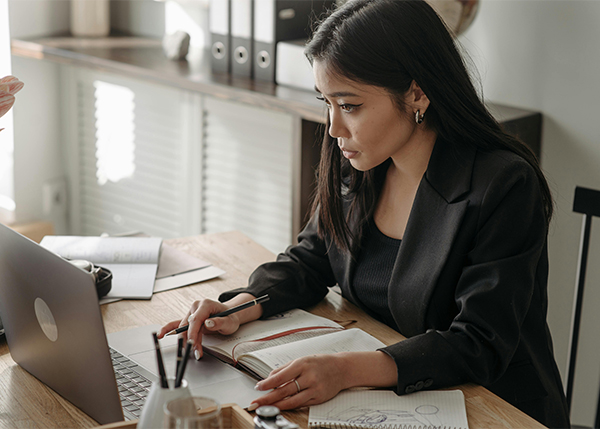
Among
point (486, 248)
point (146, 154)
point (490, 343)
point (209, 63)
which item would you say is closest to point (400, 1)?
point (486, 248)

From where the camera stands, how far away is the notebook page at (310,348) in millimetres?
1027

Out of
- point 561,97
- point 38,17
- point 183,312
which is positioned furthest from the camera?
point 38,17

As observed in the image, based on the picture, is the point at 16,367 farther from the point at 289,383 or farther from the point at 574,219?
the point at 574,219

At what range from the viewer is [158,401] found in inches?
27.5

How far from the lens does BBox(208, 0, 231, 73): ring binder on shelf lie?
2380 millimetres

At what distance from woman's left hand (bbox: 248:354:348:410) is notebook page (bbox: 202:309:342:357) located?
152 millimetres

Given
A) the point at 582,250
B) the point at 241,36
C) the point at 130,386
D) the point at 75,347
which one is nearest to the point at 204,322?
the point at 130,386

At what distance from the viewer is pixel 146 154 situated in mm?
2879

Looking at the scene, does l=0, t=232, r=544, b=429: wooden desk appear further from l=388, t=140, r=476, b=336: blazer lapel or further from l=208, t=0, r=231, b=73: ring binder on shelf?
l=208, t=0, r=231, b=73: ring binder on shelf

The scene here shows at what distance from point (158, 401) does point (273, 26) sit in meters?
1.74

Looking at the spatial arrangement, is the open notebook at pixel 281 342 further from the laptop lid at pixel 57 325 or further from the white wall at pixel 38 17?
the white wall at pixel 38 17

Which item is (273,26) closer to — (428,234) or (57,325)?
(428,234)

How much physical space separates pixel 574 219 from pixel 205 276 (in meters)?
1.15

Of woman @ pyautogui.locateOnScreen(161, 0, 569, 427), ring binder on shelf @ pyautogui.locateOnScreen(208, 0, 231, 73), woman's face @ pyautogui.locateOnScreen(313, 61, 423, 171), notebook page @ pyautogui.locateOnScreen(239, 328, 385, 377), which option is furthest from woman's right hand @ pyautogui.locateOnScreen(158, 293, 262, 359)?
ring binder on shelf @ pyautogui.locateOnScreen(208, 0, 231, 73)
